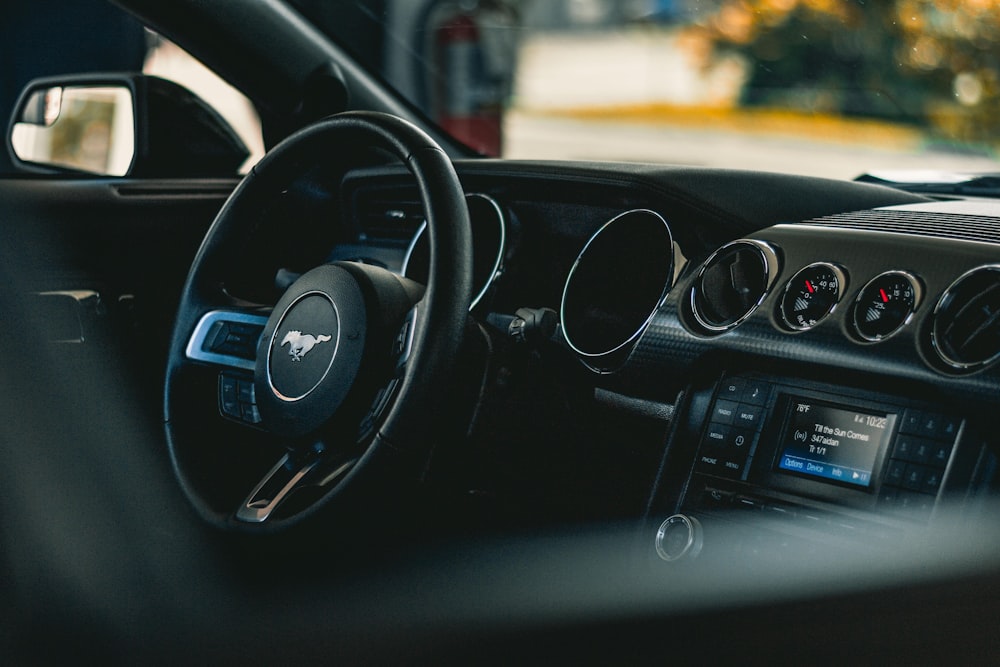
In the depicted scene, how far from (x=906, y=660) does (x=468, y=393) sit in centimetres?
81

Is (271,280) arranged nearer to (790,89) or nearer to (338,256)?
(338,256)

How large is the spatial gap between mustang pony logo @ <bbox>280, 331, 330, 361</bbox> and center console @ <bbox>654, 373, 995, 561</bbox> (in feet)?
2.18

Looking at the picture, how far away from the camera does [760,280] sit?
1.96 m

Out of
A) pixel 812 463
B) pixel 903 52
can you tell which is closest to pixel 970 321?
pixel 812 463

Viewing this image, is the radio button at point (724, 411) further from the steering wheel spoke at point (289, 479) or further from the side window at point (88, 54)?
the side window at point (88, 54)

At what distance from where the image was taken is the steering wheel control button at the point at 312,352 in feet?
5.60

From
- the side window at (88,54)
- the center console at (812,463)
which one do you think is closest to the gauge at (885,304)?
the center console at (812,463)

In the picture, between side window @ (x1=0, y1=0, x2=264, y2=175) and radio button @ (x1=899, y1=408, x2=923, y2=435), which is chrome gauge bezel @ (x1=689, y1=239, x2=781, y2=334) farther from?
side window @ (x1=0, y1=0, x2=264, y2=175)

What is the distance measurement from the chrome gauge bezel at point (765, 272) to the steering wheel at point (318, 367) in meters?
0.51

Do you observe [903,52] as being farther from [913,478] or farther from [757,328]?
[913,478]

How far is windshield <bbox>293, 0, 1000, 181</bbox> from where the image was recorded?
3975 mm

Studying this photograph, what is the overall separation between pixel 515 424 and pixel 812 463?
56cm

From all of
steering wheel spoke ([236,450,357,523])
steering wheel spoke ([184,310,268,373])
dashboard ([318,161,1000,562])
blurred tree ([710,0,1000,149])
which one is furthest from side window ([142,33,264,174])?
blurred tree ([710,0,1000,149])

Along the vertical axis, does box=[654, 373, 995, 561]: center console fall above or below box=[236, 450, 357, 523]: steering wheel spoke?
above
